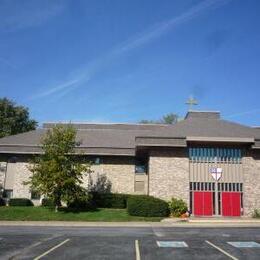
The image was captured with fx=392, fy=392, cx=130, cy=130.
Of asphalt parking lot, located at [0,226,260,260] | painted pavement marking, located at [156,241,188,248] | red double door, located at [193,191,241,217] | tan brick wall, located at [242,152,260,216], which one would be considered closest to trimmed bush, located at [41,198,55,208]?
red double door, located at [193,191,241,217]

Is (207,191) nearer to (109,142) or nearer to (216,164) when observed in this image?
(216,164)

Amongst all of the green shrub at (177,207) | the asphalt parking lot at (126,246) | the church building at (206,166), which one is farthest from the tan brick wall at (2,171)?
the asphalt parking lot at (126,246)

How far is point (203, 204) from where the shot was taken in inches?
1356

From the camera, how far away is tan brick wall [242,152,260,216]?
113 feet

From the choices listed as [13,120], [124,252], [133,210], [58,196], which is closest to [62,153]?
[58,196]

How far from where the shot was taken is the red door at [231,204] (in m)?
34.4

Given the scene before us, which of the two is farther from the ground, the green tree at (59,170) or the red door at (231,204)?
the green tree at (59,170)

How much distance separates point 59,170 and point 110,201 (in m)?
7.19

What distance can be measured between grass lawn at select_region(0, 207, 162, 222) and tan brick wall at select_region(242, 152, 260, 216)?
906 centimetres

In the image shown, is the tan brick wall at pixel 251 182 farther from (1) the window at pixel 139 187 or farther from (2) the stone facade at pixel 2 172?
(2) the stone facade at pixel 2 172

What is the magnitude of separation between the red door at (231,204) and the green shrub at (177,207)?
3621 mm

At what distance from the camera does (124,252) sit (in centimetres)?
1423

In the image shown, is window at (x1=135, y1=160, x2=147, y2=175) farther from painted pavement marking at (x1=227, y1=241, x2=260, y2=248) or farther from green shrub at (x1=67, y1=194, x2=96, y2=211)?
painted pavement marking at (x1=227, y1=241, x2=260, y2=248)

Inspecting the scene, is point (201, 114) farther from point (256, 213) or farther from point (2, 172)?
point (2, 172)
